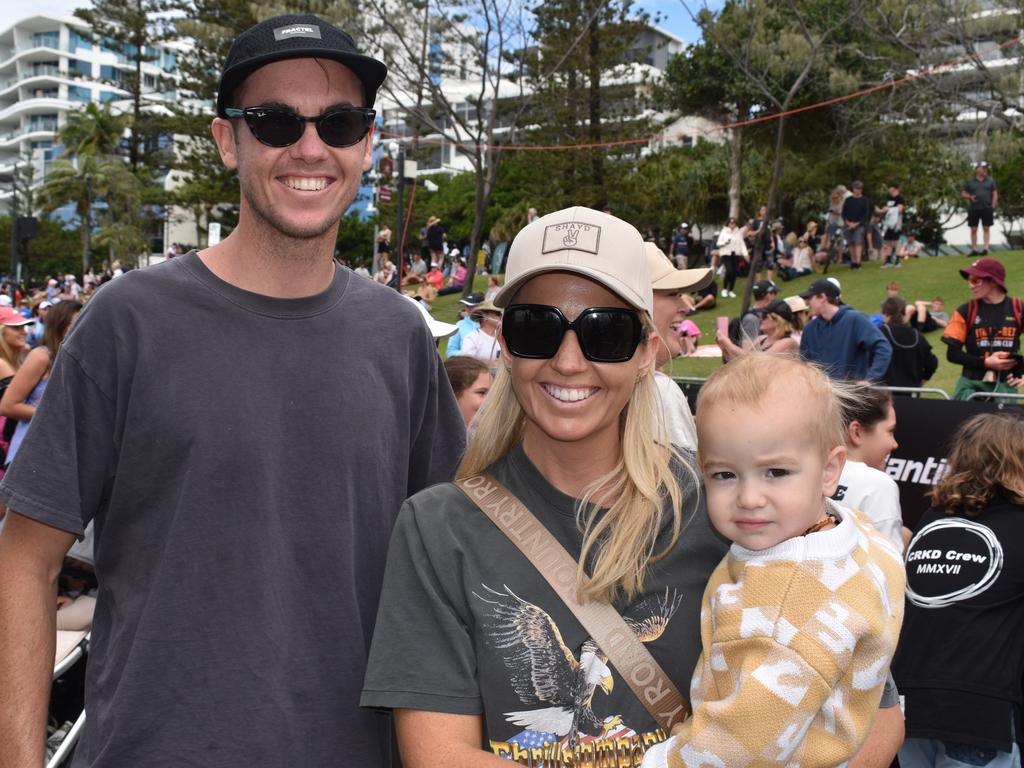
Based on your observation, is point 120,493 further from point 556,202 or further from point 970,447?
point 556,202

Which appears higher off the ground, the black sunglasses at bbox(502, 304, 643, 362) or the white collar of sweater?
the black sunglasses at bbox(502, 304, 643, 362)

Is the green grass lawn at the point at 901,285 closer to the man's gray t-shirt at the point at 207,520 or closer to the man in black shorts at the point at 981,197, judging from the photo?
the man in black shorts at the point at 981,197

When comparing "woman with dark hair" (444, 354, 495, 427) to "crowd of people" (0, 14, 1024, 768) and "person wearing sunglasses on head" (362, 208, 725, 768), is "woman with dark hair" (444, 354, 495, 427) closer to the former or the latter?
"crowd of people" (0, 14, 1024, 768)

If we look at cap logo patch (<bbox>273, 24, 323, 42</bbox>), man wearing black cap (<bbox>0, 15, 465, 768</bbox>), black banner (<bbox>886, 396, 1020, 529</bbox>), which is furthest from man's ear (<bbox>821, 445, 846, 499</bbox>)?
black banner (<bbox>886, 396, 1020, 529</bbox>)

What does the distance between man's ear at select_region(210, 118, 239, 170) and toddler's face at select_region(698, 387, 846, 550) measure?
4.33 feet

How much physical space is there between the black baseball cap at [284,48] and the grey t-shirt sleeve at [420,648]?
3.83ft

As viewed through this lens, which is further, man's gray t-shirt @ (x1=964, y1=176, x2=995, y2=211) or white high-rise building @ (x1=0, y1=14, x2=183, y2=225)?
white high-rise building @ (x1=0, y1=14, x2=183, y2=225)

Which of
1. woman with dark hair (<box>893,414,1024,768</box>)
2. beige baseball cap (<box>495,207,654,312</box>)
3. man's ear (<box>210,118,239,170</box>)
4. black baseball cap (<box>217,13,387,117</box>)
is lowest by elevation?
woman with dark hair (<box>893,414,1024,768</box>)

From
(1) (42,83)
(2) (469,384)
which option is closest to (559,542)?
(2) (469,384)

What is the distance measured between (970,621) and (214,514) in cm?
314

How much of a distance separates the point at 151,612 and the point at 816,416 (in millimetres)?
1447

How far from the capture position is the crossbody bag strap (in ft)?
6.44

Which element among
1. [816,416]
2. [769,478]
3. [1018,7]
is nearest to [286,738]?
[769,478]

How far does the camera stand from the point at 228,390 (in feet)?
7.14
